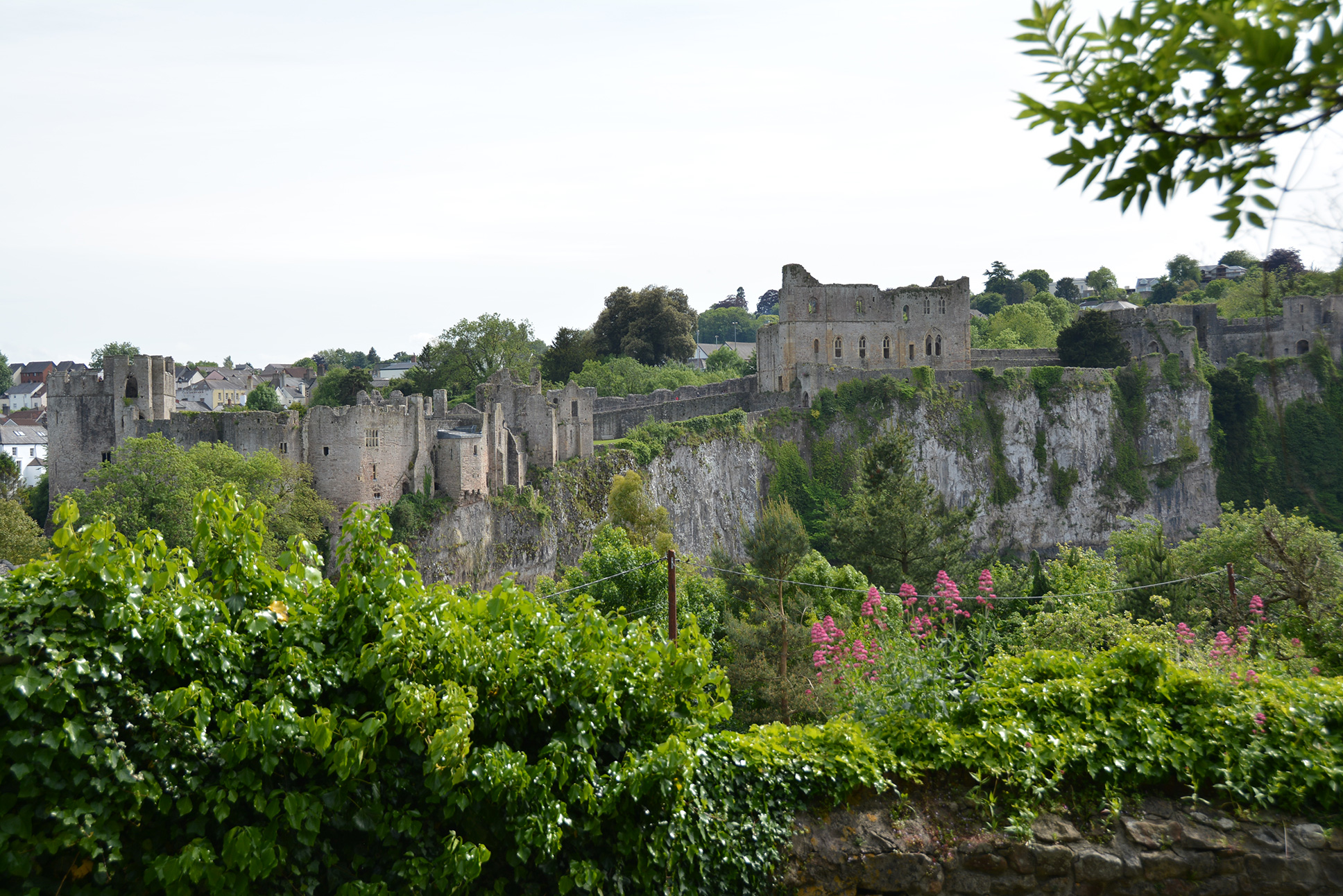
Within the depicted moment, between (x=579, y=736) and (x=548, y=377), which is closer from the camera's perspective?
(x=579, y=736)

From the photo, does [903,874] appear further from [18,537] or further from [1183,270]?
[1183,270]

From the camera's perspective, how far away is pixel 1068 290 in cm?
11000

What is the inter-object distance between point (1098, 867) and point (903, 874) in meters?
1.29

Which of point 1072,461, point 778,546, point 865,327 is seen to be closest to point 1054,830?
point 778,546

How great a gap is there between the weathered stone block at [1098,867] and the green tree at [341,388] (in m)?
49.0

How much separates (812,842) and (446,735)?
8.80 feet

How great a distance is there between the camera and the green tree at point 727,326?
4988 inches

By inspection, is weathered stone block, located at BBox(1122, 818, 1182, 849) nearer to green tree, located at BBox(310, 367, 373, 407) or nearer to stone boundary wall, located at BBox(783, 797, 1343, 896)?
stone boundary wall, located at BBox(783, 797, 1343, 896)

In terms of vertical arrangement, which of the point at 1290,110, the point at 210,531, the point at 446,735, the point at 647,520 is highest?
the point at 1290,110

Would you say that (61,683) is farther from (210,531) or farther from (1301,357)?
(1301,357)

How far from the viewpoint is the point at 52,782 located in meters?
5.23

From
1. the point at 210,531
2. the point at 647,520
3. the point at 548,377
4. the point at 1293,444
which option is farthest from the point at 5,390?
the point at 210,531

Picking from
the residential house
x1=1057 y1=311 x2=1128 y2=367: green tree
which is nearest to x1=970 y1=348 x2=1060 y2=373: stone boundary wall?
x1=1057 y1=311 x2=1128 y2=367: green tree

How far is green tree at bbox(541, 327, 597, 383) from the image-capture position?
209 feet
